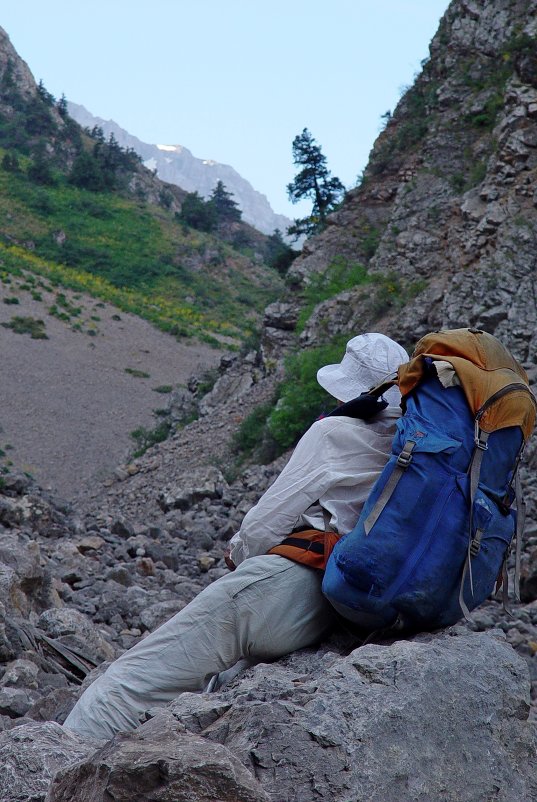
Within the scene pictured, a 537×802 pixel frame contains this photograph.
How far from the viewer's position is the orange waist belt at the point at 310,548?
3082 mm

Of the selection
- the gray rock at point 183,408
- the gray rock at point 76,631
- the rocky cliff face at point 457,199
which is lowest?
the gray rock at point 183,408

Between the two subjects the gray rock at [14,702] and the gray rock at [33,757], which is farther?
the gray rock at [14,702]

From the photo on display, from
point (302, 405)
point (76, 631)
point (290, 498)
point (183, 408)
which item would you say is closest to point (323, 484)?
point (290, 498)

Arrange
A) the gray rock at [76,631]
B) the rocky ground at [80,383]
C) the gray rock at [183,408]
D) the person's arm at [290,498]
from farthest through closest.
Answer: the rocky ground at [80,383]
the gray rock at [183,408]
the gray rock at [76,631]
the person's arm at [290,498]

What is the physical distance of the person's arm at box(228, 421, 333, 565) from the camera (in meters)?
3.19

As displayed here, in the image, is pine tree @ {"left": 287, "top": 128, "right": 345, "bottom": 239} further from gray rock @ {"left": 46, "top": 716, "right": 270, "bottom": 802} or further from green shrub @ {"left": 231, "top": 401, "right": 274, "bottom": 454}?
gray rock @ {"left": 46, "top": 716, "right": 270, "bottom": 802}

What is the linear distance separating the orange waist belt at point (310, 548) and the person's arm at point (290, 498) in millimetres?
66

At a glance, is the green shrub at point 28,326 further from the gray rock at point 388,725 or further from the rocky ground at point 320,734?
the gray rock at point 388,725

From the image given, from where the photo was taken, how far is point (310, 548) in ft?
10.2

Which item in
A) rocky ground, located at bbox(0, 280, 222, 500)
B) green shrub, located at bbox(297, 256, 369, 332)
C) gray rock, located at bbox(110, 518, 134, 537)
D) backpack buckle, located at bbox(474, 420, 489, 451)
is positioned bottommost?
rocky ground, located at bbox(0, 280, 222, 500)

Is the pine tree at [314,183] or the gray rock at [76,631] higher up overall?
the pine tree at [314,183]

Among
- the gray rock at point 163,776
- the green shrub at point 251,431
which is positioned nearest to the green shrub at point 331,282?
the green shrub at point 251,431

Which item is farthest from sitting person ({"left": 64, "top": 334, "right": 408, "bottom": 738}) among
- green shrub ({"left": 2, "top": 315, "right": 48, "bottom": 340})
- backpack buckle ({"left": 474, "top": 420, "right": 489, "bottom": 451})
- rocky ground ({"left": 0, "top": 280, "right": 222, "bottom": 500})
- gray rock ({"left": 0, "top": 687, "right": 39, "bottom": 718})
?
green shrub ({"left": 2, "top": 315, "right": 48, "bottom": 340})

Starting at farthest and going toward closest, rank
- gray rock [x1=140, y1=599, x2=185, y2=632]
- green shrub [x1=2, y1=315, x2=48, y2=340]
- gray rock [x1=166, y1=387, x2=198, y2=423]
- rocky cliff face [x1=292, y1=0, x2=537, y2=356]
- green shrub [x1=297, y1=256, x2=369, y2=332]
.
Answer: green shrub [x1=2, y1=315, x2=48, y2=340], gray rock [x1=166, y1=387, x2=198, y2=423], green shrub [x1=297, y1=256, x2=369, y2=332], rocky cliff face [x1=292, y1=0, x2=537, y2=356], gray rock [x1=140, y1=599, x2=185, y2=632]
